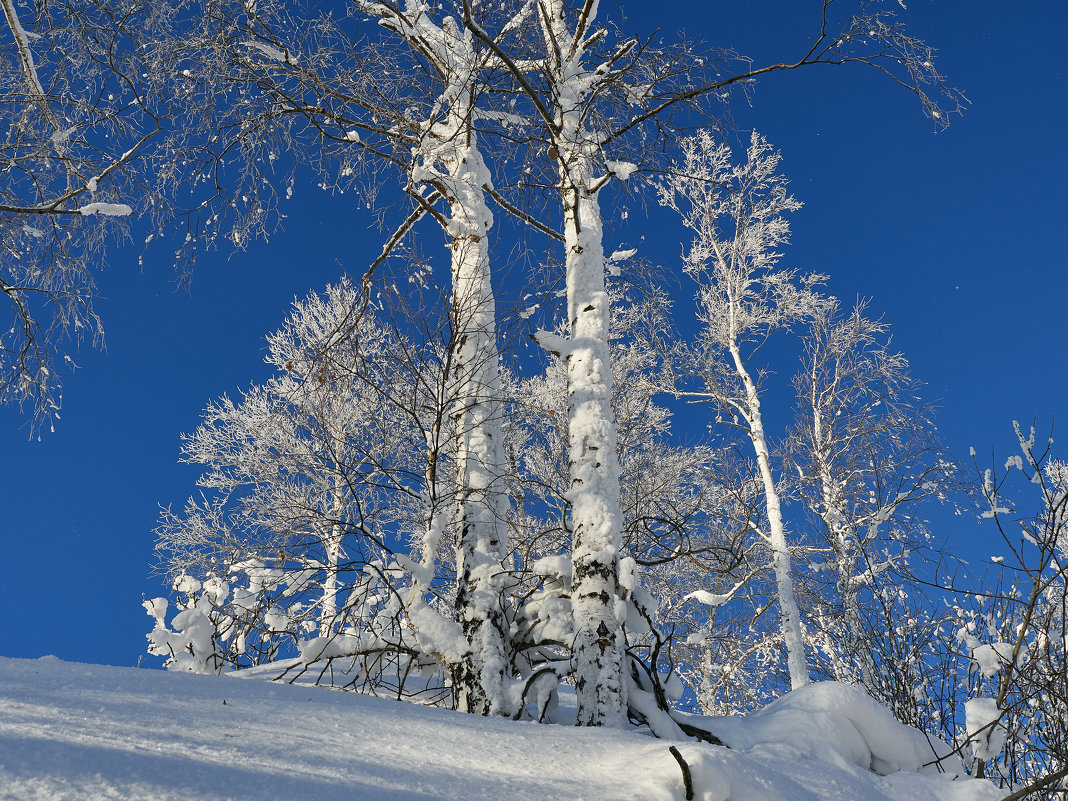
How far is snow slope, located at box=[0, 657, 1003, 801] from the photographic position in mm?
1187

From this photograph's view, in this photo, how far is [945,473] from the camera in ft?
30.3

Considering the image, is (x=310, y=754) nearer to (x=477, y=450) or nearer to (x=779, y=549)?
(x=477, y=450)

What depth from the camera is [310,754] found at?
57.9 inches

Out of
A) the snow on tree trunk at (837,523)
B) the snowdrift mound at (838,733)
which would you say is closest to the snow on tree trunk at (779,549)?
the snow on tree trunk at (837,523)

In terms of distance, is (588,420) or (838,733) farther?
(588,420)

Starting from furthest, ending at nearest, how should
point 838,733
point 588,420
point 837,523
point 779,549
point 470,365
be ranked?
point 837,523
point 779,549
point 470,365
point 588,420
point 838,733

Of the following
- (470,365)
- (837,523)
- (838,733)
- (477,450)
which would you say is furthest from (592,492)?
(837,523)

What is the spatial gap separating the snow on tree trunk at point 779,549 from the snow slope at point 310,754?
5425 mm

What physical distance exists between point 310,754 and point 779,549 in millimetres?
7630

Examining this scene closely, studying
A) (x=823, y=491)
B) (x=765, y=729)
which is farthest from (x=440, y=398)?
(x=823, y=491)

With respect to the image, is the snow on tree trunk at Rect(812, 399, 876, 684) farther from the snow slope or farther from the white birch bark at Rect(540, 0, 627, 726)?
the snow slope

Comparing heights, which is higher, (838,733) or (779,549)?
(779,549)

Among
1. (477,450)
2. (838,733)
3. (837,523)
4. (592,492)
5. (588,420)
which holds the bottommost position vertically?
(838,733)

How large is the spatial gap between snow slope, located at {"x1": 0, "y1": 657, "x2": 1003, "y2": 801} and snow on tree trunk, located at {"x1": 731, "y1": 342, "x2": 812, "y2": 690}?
5.43m
